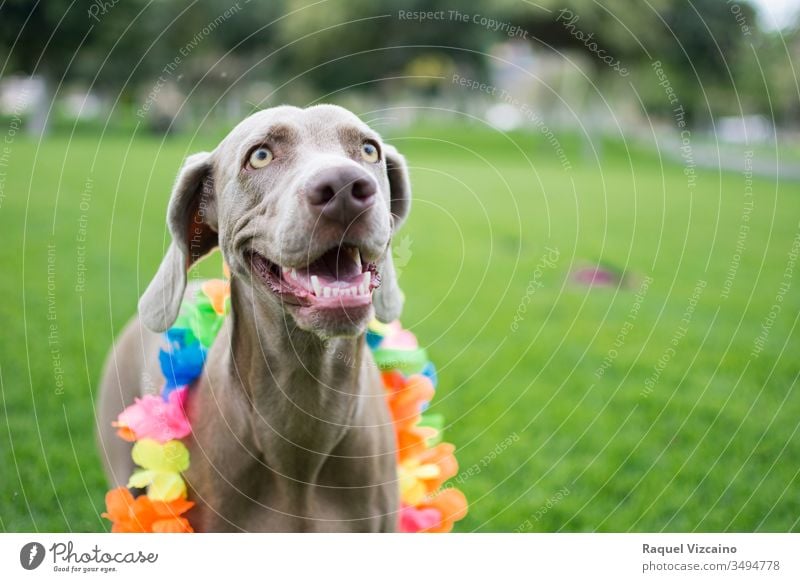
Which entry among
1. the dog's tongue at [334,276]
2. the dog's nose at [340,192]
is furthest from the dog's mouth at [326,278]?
the dog's nose at [340,192]

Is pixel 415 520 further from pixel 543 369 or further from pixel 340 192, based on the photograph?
pixel 543 369

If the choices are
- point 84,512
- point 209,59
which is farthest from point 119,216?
point 209,59

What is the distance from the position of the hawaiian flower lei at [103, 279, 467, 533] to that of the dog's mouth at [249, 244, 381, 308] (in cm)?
51

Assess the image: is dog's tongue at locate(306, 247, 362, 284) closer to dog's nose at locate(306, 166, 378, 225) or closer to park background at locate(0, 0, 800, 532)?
dog's nose at locate(306, 166, 378, 225)

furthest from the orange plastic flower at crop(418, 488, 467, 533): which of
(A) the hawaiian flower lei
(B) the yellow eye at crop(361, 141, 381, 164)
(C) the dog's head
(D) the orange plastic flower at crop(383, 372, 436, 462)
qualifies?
(B) the yellow eye at crop(361, 141, 381, 164)

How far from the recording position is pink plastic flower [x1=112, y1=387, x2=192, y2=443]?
301cm

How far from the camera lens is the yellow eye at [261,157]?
8.37 ft

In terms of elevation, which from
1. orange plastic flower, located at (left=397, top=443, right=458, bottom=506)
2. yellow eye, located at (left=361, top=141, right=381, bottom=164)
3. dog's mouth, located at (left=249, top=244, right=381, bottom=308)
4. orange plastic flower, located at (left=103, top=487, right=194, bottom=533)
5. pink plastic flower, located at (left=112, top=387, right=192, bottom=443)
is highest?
yellow eye, located at (left=361, top=141, right=381, bottom=164)

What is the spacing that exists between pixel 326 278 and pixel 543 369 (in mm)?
4101

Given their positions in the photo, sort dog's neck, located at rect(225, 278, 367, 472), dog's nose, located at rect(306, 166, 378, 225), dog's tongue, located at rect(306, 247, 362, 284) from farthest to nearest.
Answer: dog's neck, located at rect(225, 278, 367, 472) < dog's tongue, located at rect(306, 247, 362, 284) < dog's nose, located at rect(306, 166, 378, 225)

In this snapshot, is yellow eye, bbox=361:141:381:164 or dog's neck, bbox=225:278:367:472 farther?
dog's neck, bbox=225:278:367:472

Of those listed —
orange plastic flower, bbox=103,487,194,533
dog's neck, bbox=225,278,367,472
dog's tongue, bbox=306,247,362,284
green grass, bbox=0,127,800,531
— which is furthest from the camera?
green grass, bbox=0,127,800,531

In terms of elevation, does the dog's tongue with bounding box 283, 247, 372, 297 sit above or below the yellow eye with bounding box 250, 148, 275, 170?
below
